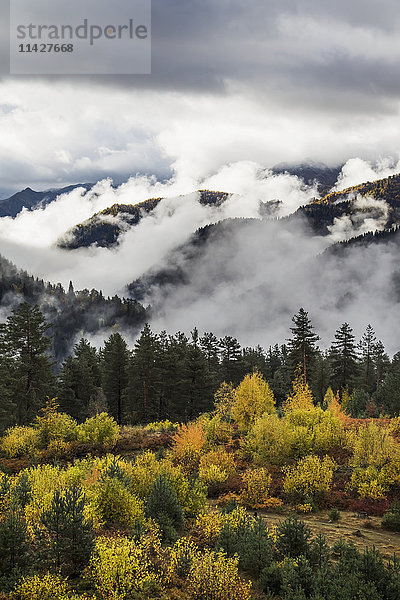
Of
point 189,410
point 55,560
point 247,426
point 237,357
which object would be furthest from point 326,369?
point 55,560

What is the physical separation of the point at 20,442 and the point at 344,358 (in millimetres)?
49310

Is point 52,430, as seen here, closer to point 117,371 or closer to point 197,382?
point 117,371

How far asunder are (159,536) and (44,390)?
35363 millimetres

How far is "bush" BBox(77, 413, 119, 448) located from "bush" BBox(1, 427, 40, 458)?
4115mm

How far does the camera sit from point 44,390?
5166 cm

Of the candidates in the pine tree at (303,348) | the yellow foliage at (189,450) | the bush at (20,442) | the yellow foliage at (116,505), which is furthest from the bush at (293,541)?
the pine tree at (303,348)

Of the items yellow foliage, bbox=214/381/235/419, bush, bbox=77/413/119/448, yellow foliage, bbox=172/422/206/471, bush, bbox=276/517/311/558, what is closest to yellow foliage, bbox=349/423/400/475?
yellow foliage, bbox=172/422/206/471

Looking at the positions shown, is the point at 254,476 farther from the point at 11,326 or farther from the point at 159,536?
the point at 11,326

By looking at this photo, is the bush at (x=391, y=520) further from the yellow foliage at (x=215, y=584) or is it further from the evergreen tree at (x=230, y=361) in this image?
the evergreen tree at (x=230, y=361)

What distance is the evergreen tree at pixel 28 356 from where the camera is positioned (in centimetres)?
5012

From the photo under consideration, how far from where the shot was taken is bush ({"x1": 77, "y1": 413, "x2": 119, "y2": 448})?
41.8 metres

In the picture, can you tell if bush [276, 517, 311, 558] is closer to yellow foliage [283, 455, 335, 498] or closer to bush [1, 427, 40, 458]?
yellow foliage [283, 455, 335, 498]

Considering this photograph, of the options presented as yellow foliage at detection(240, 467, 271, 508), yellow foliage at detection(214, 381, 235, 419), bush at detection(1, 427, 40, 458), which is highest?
yellow foliage at detection(214, 381, 235, 419)

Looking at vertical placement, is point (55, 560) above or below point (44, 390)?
below
